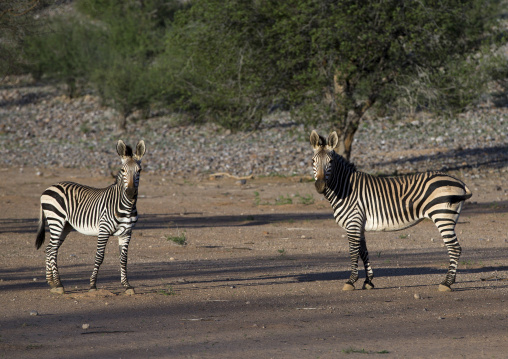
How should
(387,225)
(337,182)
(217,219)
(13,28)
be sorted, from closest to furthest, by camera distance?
1. (387,225)
2. (337,182)
3. (13,28)
4. (217,219)

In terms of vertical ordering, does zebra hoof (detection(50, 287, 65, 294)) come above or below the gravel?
below

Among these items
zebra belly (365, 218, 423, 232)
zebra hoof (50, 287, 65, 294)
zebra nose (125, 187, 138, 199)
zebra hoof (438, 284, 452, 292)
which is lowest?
zebra hoof (50, 287, 65, 294)

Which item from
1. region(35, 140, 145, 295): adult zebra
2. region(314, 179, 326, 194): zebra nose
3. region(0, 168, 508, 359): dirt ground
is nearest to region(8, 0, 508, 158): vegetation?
region(0, 168, 508, 359): dirt ground

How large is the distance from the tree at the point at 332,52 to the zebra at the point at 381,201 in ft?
32.7

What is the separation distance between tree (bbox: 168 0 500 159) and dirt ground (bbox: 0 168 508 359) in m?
5.14

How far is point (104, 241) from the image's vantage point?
8133 mm

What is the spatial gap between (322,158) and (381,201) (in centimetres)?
98

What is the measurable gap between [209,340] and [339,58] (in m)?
14.3

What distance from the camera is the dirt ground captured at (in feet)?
20.2

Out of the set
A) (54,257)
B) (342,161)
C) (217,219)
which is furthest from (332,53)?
(54,257)

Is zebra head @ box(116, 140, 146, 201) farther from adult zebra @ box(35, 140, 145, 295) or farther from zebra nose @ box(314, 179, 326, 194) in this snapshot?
zebra nose @ box(314, 179, 326, 194)

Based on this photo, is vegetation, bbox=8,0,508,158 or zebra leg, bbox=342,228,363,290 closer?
zebra leg, bbox=342,228,363,290

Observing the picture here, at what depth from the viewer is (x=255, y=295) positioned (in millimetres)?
8406

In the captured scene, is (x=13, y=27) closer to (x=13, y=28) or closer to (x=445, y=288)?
(x=13, y=28)
